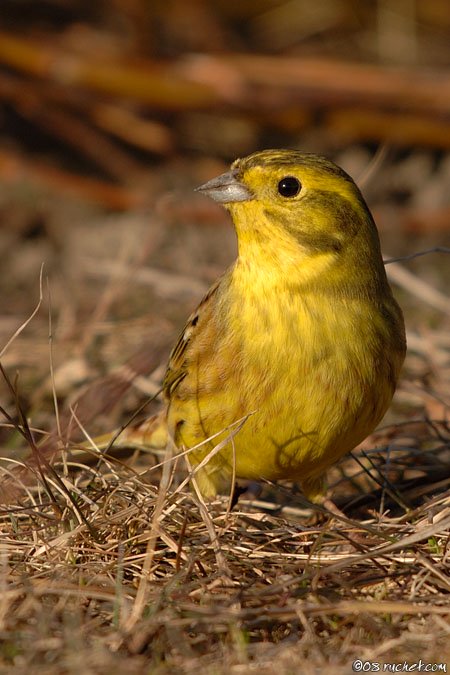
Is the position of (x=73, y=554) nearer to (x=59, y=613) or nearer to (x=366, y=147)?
(x=59, y=613)

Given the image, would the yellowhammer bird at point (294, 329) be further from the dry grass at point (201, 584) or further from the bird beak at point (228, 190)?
the dry grass at point (201, 584)

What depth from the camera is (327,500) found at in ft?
14.3

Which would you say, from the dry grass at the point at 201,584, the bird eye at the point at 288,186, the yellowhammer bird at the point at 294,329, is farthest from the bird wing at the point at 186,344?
the bird eye at the point at 288,186

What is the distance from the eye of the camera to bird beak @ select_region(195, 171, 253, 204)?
378cm

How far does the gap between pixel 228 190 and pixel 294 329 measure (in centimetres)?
58

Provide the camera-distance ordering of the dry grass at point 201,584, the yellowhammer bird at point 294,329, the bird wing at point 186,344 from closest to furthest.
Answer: the dry grass at point 201,584, the yellowhammer bird at point 294,329, the bird wing at point 186,344

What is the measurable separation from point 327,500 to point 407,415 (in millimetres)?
1329

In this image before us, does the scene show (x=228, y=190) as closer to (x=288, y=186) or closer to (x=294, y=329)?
(x=288, y=186)

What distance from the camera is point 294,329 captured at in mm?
3672

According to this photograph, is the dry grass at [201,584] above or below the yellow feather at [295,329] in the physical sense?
below

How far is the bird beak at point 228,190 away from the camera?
3783mm

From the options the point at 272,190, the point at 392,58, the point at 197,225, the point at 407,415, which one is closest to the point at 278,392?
the point at 272,190

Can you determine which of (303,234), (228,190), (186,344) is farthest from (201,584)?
(228,190)

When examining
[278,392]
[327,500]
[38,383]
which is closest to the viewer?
[278,392]
